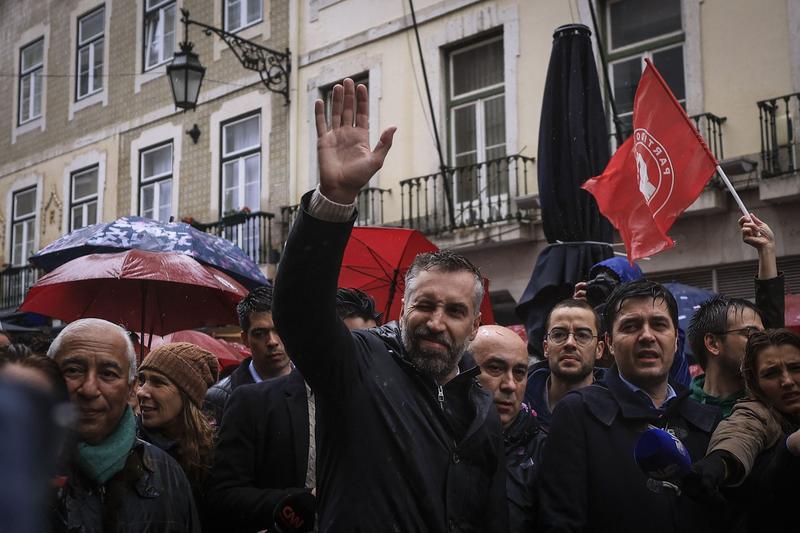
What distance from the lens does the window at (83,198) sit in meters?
21.9

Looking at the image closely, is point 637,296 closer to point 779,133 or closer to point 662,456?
point 662,456

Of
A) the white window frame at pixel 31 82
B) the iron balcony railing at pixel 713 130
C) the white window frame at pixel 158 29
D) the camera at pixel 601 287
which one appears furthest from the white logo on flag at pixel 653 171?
the white window frame at pixel 31 82

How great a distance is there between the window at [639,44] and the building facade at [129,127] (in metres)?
→ 6.46

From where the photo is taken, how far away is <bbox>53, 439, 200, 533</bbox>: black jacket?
2.76 metres

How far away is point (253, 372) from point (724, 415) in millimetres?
2350

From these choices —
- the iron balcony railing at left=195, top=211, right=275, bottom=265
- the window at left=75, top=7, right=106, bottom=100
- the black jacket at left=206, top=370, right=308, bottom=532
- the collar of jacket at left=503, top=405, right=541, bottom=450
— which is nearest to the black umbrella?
the collar of jacket at left=503, top=405, right=541, bottom=450

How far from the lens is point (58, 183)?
74.6ft

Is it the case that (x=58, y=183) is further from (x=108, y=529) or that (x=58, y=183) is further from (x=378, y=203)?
(x=108, y=529)

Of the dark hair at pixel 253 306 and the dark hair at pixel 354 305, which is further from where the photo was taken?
the dark hair at pixel 253 306

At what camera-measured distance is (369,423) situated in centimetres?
268

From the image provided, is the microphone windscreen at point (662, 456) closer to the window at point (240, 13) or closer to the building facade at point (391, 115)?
the building facade at point (391, 115)

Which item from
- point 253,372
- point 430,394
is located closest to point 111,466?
point 430,394

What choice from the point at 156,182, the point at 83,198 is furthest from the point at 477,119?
the point at 83,198

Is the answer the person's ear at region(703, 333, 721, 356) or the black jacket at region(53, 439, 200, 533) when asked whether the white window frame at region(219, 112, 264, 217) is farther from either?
the black jacket at region(53, 439, 200, 533)
